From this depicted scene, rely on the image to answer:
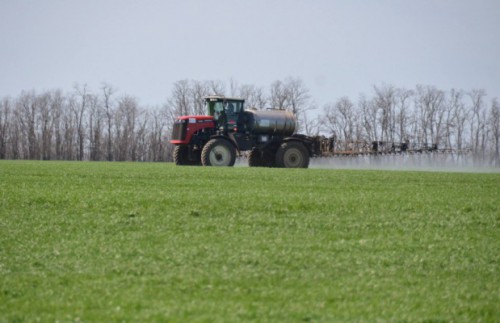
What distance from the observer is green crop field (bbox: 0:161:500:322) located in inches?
252

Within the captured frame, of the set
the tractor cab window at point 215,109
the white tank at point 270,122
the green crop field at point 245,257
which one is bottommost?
the green crop field at point 245,257

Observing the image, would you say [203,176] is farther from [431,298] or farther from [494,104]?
[494,104]

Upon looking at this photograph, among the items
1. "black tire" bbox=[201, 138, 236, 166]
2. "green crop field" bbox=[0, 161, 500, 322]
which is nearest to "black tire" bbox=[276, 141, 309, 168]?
"black tire" bbox=[201, 138, 236, 166]

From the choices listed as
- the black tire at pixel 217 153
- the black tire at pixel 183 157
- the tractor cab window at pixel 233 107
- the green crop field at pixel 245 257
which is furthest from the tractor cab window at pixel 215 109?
the green crop field at pixel 245 257

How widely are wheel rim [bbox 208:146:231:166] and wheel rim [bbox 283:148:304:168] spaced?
3138 mm

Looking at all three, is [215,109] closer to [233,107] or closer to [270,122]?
[233,107]

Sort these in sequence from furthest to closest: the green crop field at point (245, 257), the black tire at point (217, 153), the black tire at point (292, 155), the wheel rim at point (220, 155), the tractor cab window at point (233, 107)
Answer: the tractor cab window at point (233, 107)
the black tire at point (292, 155)
the wheel rim at point (220, 155)
the black tire at point (217, 153)
the green crop field at point (245, 257)

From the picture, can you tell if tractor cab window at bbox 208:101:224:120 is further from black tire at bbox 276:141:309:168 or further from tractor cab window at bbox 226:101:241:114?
black tire at bbox 276:141:309:168

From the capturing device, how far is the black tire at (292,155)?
32.6m

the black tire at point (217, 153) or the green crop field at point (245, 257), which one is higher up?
the black tire at point (217, 153)

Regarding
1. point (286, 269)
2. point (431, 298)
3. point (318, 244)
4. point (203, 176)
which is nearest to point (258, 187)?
point (203, 176)

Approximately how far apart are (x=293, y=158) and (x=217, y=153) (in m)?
3.98

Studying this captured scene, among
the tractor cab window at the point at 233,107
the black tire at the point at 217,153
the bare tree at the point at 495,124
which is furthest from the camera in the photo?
the bare tree at the point at 495,124

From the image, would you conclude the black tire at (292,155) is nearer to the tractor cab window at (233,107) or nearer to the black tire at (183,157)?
the tractor cab window at (233,107)
